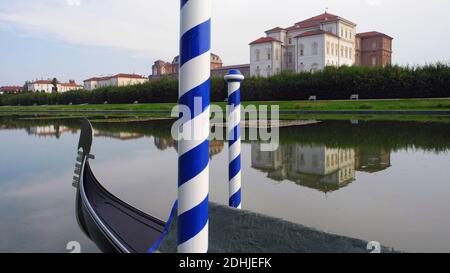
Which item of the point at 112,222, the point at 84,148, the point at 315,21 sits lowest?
the point at 112,222

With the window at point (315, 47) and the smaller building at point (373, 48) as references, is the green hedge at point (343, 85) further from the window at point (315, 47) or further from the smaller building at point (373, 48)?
the smaller building at point (373, 48)

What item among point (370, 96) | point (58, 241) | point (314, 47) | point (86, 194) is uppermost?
point (314, 47)

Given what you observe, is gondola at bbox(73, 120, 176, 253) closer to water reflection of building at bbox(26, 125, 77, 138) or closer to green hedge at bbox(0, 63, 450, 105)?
water reflection of building at bbox(26, 125, 77, 138)

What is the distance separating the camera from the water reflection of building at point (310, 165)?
598cm

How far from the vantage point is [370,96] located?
105ft

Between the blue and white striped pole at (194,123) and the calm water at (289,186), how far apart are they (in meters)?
1.97

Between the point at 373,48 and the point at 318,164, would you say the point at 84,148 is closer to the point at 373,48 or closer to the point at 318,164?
the point at 318,164

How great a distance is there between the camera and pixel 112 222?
336 cm

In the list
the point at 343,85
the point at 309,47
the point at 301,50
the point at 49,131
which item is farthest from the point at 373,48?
the point at 49,131

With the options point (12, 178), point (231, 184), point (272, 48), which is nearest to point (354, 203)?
point (231, 184)

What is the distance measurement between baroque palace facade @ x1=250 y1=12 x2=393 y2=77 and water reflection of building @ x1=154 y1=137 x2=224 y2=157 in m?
44.9

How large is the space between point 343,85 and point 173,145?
26231 millimetres
